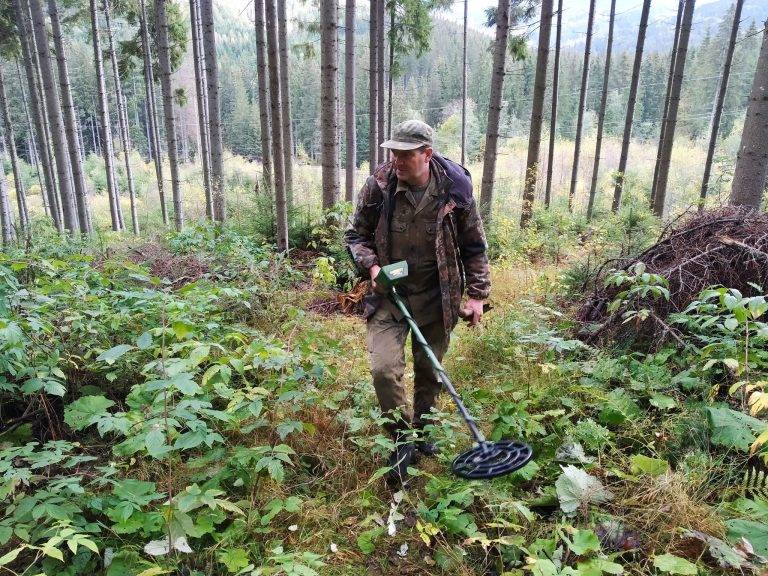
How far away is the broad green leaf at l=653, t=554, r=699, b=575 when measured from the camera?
2049 mm

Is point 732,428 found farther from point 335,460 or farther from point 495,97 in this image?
point 495,97

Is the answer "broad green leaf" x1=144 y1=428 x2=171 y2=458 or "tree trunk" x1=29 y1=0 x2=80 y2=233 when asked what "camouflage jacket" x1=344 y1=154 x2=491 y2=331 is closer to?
"broad green leaf" x1=144 y1=428 x2=171 y2=458

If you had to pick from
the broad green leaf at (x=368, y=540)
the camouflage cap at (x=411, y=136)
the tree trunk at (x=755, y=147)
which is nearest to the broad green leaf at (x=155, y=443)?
the broad green leaf at (x=368, y=540)

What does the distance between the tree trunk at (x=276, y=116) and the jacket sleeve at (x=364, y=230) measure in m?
5.05

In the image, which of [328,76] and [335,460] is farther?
[328,76]

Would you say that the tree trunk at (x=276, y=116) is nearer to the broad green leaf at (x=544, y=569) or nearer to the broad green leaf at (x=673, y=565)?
the broad green leaf at (x=544, y=569)

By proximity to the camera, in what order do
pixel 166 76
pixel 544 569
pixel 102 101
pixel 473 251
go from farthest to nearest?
1. pixel 102 101
2. pixel 166 76
3. pixel 473 251
4. pixel 544 569

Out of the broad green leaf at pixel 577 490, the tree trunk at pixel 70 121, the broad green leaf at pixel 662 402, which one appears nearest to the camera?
the broad green leaf at pixel 577 490

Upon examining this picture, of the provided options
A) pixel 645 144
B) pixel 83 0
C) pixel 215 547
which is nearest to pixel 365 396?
pixel 215 547

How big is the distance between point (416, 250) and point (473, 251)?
1.57ft

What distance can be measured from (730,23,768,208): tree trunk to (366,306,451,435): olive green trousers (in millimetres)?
4313

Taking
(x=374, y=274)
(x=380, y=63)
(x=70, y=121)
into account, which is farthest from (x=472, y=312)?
(x=70, y=121)

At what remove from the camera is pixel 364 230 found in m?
3.65

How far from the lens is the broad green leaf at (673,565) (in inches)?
80.7
